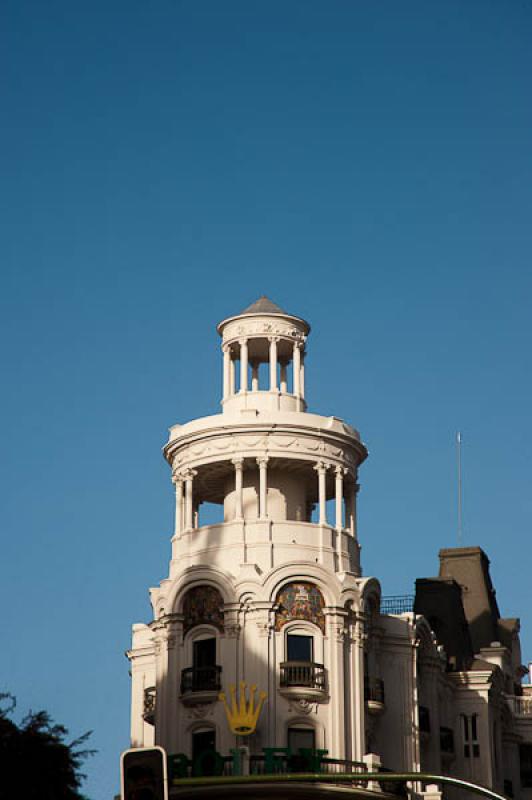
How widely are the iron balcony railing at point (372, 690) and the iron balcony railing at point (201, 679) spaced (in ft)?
23.9

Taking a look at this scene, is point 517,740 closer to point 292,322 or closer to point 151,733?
point 151,733

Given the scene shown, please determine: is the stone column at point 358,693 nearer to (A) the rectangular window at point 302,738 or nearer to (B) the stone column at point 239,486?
(A) the rectangular window at point 302,738

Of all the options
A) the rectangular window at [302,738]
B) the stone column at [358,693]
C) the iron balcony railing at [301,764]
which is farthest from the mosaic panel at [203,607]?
the iron balcony railing at [301,764]

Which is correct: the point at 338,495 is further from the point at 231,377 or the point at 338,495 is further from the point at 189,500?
the point at 231,377

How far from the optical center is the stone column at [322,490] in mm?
69125

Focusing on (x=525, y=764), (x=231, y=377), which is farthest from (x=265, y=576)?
(x=525, y=764)

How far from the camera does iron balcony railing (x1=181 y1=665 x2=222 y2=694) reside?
217 feet

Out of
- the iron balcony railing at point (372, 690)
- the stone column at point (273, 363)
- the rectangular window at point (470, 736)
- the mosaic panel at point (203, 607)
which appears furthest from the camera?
the rectangular window at point (470, 736)

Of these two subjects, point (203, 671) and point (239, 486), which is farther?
point (239, 486)

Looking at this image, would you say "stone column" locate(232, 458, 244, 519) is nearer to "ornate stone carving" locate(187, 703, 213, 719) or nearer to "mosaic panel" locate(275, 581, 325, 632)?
"mosaic panel" locate(275, 581, 325, 632)

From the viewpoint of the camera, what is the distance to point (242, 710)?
6450cm

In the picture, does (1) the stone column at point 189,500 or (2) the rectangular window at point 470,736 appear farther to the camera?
(2) the rectangular window at point 470,736

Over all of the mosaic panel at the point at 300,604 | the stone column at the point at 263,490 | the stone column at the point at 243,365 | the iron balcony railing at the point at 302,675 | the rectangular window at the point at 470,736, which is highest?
the stone column at the point at 243,365

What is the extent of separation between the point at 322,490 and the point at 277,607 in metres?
5.93
